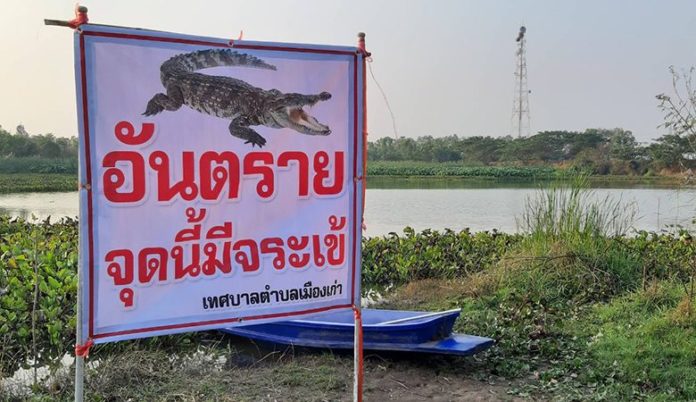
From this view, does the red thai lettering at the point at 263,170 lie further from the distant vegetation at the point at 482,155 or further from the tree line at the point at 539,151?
the distant vegetation at the point at 482,155

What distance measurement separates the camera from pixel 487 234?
9.05 meters

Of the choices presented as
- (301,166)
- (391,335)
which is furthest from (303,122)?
(391,335)

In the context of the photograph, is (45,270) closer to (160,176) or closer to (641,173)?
(160,176)

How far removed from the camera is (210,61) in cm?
252

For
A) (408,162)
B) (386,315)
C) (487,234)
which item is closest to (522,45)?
(408,162)

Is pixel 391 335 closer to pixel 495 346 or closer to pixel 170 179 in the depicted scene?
pixel 495 346

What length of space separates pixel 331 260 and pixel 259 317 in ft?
1.44

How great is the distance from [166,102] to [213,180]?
1.24 feet

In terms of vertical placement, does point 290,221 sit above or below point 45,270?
above

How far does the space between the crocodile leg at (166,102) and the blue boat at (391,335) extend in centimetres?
192

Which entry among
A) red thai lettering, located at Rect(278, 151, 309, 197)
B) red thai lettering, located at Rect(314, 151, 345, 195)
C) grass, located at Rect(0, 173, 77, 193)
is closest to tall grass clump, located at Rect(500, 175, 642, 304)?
red thai lettering, located at Rect(314, 151, 345, 195)

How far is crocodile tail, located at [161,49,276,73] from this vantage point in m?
2.42

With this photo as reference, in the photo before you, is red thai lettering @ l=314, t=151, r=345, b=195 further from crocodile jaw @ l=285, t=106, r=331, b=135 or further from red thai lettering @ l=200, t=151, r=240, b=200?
red thai lettering @ l=200, t=151, r=240, b=200

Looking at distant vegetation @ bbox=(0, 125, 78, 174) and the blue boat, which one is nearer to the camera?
the blue boat
